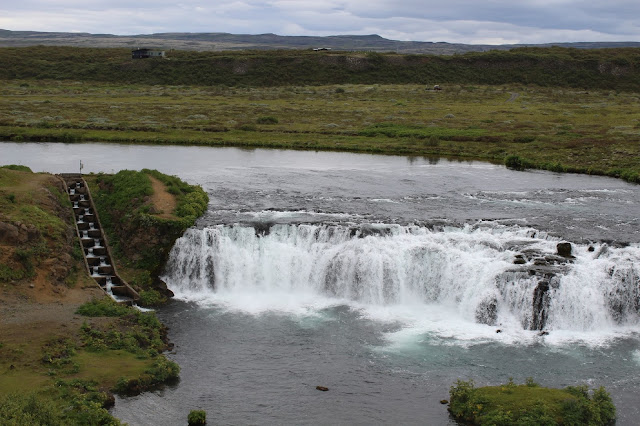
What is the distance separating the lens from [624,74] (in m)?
159

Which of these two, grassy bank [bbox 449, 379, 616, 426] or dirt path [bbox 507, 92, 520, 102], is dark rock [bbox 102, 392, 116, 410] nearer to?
grassy bank [bbox 449, 379, 616, 426]

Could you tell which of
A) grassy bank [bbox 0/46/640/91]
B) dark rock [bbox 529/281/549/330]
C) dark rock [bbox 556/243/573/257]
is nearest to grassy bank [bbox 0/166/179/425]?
dark rock [bbox 529/281/549/330]

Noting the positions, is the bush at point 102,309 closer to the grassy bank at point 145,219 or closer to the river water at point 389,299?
the river water at point 389,299

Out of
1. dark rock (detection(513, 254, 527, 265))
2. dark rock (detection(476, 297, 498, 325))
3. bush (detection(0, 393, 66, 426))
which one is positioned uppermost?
dark rock (detection(513, 254, 527, 265))

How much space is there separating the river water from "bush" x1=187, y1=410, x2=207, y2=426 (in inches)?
23.9

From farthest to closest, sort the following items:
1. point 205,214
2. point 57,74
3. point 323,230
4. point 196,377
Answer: point 57,74 < point 205,214 < point 323,230 < point 196,377

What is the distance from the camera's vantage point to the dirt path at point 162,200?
45.0 metres

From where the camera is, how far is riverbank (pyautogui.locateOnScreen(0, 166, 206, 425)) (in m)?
26.3

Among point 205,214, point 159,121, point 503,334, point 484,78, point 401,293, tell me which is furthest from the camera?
point 484,78

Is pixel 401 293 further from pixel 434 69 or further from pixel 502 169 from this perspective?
pixel 434 69

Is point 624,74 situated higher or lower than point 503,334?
higher

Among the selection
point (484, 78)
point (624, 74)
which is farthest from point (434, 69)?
point (624, 74)

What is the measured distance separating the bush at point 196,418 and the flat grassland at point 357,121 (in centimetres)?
5102

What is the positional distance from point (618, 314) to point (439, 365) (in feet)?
39.3
